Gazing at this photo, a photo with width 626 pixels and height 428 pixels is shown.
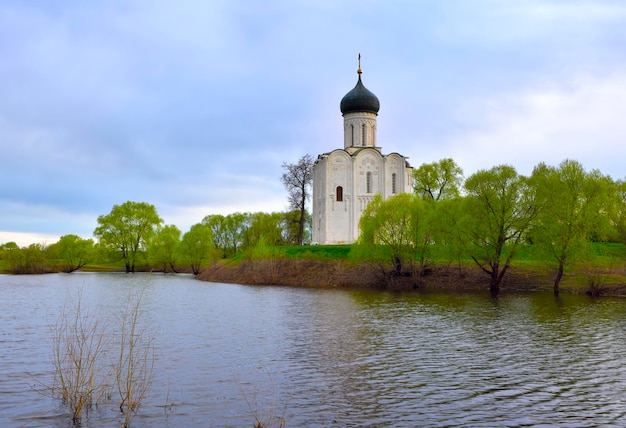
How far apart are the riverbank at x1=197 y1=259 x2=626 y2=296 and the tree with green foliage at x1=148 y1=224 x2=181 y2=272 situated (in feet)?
75.3

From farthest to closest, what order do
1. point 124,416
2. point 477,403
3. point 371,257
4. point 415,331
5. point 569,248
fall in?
point 371,257 < point 569,248 < point 415,331 < point 477,403 < point 124,416

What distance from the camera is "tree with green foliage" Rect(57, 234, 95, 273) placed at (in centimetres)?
7688

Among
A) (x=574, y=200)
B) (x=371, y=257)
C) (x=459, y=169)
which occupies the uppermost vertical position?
(x=459, y=169)

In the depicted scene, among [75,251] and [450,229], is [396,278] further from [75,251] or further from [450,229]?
[75,251]

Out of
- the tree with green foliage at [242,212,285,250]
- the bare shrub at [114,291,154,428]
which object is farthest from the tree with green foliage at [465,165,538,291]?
the tree with green foliage at [242,212,285,250]

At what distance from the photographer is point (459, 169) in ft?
199

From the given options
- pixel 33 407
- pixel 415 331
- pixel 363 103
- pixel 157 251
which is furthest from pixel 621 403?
pixel 157 251

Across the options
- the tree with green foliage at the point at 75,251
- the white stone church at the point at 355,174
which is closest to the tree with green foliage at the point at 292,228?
the white stone church at the point at 355,174

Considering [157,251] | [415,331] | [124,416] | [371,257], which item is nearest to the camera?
[124,416]

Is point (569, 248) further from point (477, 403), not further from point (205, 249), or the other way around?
point (205, 249)

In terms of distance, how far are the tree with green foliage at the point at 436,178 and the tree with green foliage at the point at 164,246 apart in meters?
33.3

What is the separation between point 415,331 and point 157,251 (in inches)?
2435

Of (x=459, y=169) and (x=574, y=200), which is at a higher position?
(x=459, y=169)

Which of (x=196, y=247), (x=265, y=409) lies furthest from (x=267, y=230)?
(x=265, y=409)
